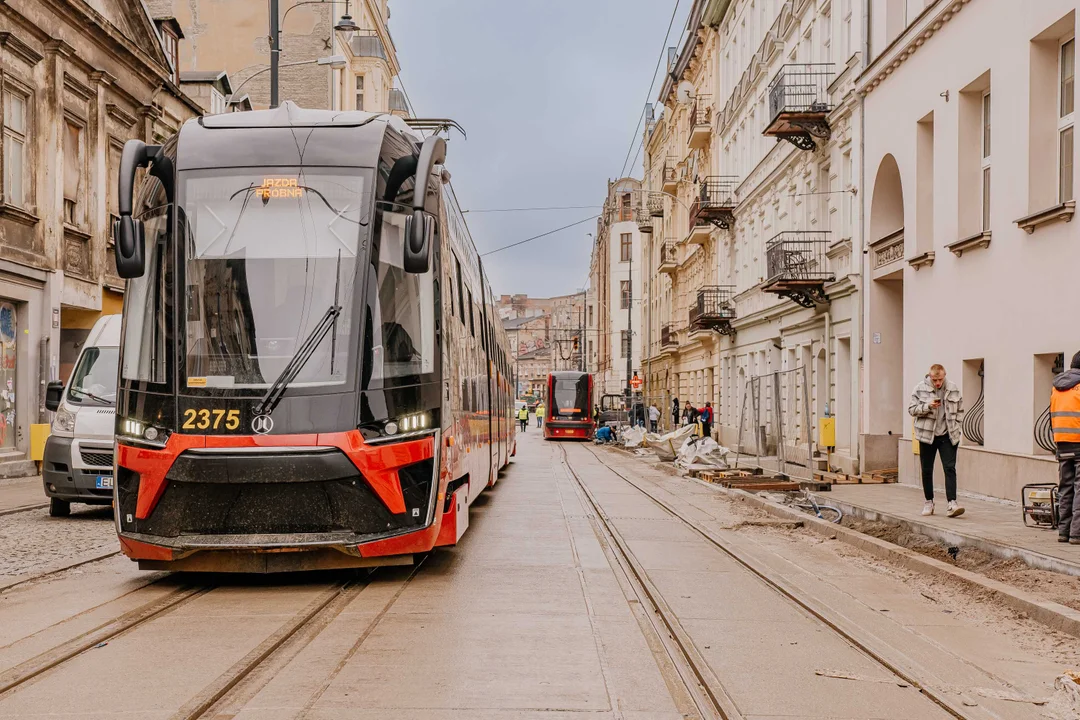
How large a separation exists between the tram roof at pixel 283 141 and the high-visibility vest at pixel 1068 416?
20.9ft

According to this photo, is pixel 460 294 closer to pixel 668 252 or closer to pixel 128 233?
pixel 128 233

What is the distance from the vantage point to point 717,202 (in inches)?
1667

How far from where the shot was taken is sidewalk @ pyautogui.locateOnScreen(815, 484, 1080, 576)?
10.3 metres

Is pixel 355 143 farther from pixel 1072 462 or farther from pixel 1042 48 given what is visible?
pixel 1042 48

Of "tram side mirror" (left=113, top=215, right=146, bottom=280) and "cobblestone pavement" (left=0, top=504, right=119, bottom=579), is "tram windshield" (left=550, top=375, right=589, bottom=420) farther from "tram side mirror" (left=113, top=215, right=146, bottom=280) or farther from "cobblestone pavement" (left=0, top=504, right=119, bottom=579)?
"tram side mirror" (left=113, top=215, right=146, bottom=280)

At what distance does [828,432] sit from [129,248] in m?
20.3

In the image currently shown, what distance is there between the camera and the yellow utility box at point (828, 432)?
2661 centimetres

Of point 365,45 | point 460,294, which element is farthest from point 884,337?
point 365,45

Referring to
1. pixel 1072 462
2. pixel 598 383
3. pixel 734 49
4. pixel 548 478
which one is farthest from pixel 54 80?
pixel 598 383

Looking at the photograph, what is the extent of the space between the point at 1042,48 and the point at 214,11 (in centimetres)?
3828

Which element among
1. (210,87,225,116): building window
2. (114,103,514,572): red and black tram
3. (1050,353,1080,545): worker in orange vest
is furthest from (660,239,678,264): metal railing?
(114,103,514,572): red and black tram

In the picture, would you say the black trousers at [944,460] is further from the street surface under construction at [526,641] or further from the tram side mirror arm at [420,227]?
the tram side mirror arm at [420,227]

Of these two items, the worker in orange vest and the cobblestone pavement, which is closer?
the cobblestone pavement

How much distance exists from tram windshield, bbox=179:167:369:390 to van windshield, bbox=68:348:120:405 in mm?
6734
